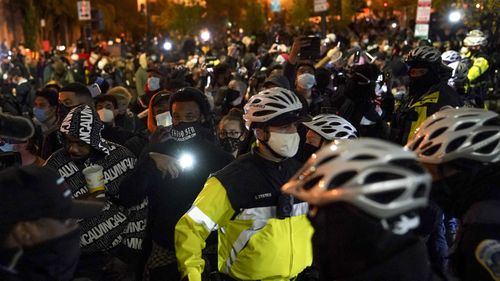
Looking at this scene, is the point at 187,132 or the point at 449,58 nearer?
the point at 187,132

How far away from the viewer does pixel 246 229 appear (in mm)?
3715

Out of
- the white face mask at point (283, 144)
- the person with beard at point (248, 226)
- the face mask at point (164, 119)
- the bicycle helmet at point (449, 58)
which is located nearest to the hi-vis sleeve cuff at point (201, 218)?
the person with beard at point (248, 226)

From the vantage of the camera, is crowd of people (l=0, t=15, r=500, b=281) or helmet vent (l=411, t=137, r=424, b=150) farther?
helmet vent (l=411, t=137, r=424, b=150)

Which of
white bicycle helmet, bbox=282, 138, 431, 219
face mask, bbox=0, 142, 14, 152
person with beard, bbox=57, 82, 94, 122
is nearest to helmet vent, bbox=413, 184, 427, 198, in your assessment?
white bicycle helmet, bbox=282, 138, 431, 219

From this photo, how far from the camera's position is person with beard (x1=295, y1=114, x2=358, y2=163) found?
17.2 feet

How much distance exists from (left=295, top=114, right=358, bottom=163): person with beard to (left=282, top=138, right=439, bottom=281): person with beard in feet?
9.27

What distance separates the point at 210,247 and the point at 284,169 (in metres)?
1.05

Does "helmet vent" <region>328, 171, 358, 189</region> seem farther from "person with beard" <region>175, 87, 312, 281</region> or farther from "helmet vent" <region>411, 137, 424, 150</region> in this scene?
"person with beard" <region>175, 87, 312, 281</region>

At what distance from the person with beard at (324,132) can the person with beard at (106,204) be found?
5.22ft

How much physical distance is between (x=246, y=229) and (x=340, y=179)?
1.51 m

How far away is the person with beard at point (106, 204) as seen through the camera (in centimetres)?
450

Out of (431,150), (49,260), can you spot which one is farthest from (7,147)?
(431,150)

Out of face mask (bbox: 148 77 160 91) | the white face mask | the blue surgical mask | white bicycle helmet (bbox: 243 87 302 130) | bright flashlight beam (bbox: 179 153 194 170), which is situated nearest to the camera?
the white face mask

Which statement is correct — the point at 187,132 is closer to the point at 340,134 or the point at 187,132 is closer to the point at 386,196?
the point at 340,134
